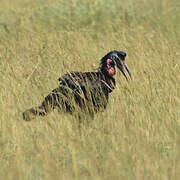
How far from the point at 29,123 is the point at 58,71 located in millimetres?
1894

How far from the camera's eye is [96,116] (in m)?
4.86

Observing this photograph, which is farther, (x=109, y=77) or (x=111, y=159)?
(x=109, y=77)

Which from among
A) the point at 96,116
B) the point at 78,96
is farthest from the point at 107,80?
the point at 96,116

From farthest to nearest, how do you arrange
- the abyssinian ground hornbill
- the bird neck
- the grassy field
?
the bird neck → the abyssinian ground hornbill → the grassy field

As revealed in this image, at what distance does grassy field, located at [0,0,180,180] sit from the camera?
363 centimetres

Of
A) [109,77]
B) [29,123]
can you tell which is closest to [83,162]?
[29,123]

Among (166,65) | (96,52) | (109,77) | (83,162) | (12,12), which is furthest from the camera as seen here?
(12,12)

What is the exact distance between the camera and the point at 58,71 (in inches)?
251

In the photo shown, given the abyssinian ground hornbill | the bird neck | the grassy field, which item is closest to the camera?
the grassy field

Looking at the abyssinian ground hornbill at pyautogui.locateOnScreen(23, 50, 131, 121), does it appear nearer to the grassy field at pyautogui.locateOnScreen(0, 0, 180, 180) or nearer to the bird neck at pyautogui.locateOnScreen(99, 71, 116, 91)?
the bird neck at pyautogui.locateOnScreen(99, 71, 116, 91)

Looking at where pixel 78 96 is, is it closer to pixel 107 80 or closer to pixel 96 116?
pixel 96 116

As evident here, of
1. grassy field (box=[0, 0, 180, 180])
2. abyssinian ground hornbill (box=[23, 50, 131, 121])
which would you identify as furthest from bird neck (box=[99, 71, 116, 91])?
grassy field (box=[0, 0, 180, 180])

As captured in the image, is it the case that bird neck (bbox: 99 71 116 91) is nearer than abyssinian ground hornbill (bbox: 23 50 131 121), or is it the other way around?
abyssinian ground hornbill (bbox: 23 50 131 121)

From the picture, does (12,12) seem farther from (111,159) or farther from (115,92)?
(111,159)
